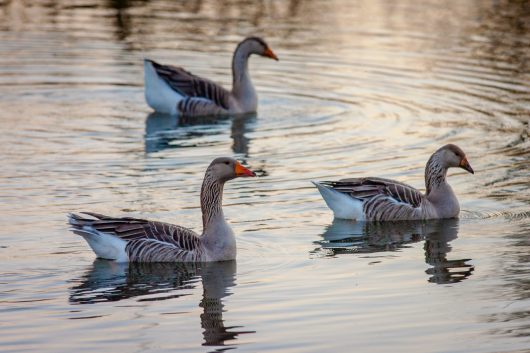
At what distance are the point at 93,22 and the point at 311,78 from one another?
6863mm

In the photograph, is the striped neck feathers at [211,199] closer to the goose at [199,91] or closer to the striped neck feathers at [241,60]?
the goose at [199,91]

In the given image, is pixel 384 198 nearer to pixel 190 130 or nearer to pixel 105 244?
pixel 105 244

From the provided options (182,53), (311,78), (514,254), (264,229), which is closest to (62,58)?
(182,53)

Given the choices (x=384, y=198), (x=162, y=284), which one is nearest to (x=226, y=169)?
(x=162, y=284)

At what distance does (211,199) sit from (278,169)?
4072 mm

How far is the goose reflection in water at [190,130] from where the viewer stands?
742 inches

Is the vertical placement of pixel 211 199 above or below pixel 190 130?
above

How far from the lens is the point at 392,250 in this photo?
13.3 meters

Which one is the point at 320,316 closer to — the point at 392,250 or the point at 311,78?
the point at 392,250

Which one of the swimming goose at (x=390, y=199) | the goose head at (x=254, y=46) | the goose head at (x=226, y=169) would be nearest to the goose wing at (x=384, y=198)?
the swimming goose at (x=390, y=199)

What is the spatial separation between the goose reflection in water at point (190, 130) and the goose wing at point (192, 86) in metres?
0.34

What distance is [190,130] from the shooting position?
20.5m

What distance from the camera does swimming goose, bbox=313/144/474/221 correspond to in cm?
1473

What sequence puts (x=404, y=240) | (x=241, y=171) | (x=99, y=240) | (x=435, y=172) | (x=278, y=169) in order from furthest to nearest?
(x=278, y=169), (x=435, y=172), (x=404, y=240), (x=241, y=171), (x=99, y=240)
